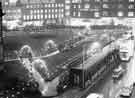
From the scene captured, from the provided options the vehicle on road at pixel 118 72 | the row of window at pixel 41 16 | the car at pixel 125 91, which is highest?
the row of window at pixel 41 16

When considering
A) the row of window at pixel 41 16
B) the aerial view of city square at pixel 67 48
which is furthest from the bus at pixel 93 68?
the row of window at pixel 41 16

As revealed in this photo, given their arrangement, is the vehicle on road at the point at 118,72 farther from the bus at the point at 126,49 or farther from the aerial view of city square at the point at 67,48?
the bus at the point at 126,49

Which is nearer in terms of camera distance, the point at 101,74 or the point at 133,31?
the point at 101,74

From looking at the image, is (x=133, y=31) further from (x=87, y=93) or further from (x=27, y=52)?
(x=27, y=52)

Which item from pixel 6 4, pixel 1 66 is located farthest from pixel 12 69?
pixel 6 4

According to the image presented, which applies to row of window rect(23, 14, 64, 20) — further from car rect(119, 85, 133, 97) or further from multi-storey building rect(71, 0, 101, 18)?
car rect(119, 85, 133, 97)

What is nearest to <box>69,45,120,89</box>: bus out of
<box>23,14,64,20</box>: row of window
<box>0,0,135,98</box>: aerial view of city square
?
<box>0,0,135,98</box>: aerial view of city square

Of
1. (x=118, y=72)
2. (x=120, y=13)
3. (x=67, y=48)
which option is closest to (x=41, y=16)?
(x=67, y=48)
